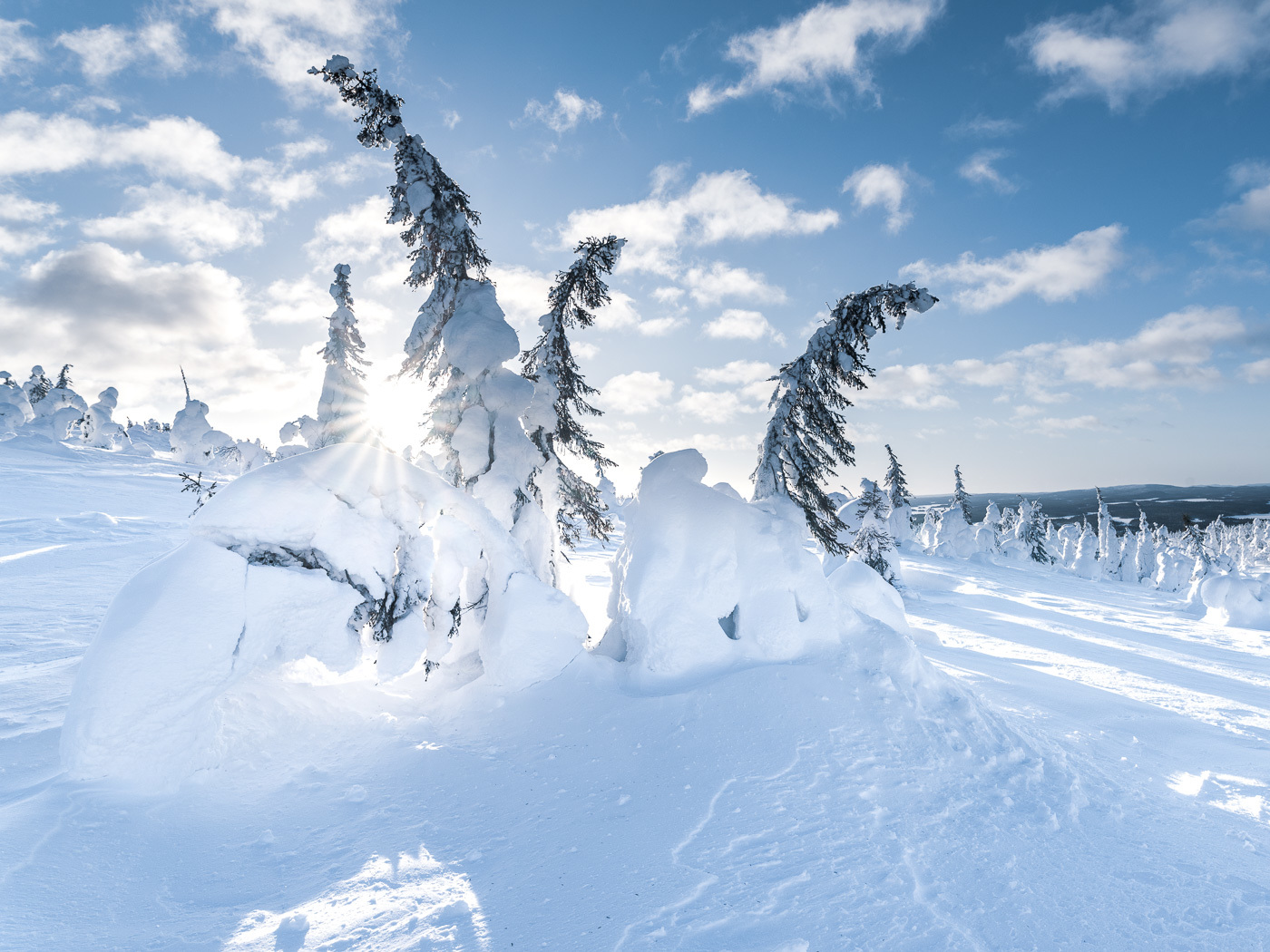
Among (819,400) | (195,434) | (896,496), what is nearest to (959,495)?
(896,496)

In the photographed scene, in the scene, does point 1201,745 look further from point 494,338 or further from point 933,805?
point 494,338

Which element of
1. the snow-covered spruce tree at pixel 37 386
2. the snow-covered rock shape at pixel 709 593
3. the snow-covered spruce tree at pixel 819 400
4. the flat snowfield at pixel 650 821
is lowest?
the flat snowfield at pixel 650 821

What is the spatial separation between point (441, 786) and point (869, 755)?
14.0 ft

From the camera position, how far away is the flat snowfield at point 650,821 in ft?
11.2

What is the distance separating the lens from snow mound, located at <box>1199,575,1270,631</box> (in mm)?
22297

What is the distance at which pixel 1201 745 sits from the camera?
6.80m

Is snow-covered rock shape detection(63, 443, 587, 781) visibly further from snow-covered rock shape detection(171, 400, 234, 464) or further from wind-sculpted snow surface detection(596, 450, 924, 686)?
snow-covered rock shape detection(171, 400, 234, 464)

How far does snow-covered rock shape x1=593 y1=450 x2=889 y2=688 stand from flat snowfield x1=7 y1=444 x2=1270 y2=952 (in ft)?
1.63

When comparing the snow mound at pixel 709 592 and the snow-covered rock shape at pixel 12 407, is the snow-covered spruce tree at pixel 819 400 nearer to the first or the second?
the snow mound at pixel 709 592

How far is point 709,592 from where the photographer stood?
7.57 meters

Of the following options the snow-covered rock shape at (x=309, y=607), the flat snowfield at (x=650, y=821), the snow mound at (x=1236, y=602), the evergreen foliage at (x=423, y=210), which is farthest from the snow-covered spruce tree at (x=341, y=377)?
the snow mound at (x=1236, y=602)

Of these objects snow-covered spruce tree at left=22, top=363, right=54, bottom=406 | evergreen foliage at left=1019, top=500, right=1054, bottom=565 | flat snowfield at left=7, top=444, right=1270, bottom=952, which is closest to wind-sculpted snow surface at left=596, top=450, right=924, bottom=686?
flat snowfield at left=7, top=444, right=1270, bottom=952

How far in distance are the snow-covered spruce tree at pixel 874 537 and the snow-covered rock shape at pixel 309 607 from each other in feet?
59.4

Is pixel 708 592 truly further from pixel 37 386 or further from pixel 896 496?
pixel 37 386
